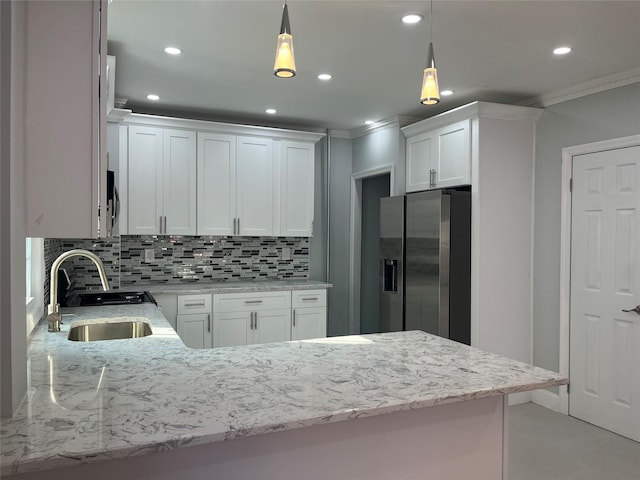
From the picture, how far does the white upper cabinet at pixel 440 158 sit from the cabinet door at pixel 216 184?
5.61 feet

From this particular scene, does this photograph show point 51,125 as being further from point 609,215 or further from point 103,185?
point 609,215

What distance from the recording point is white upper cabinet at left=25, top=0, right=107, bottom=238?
143 cm

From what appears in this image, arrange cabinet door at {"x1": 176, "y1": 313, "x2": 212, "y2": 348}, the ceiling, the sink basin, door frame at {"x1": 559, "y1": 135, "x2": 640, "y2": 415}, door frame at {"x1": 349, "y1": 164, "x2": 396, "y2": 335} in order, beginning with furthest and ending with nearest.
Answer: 1. door frame at {"x1": 349, "y1": 164, "x2": 396, "y2": 335}
2. cabinet door at {"x1": 176, "y1": 313, "x2": 212, "y2": 348}
3. door frame at {"x1": 559, "y1": 135, "x2": 640, "y2": 415}
4. the sink basin
5. the ceiling

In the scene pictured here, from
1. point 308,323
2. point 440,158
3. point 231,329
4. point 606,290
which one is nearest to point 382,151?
point 440,158

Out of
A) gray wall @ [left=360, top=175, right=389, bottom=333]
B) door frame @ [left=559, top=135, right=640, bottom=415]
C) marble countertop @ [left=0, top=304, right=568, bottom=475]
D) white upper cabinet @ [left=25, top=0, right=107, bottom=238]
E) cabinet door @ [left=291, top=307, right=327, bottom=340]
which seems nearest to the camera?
marble countertop @ [left=0, top=304, right=568, bottom=475]

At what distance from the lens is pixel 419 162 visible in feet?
15.1

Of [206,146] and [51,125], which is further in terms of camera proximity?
[206,146]

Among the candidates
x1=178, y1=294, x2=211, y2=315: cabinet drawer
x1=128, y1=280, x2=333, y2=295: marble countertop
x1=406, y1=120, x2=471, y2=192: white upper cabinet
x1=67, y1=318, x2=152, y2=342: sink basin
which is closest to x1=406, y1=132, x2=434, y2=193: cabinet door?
x1=406, y1=120, x2=471, y2=192: white upper cabinet

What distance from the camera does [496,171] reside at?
13.2 ft

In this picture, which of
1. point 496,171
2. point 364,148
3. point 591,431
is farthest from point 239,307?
point 591,431

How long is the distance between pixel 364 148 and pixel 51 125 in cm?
421

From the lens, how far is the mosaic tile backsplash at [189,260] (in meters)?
4.34

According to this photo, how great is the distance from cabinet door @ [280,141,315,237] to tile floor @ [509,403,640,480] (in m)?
2.60

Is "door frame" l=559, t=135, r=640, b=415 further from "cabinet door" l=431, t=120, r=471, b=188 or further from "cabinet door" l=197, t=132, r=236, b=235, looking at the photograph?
"cabinet door" l=197, t=132, r=236, b=235
